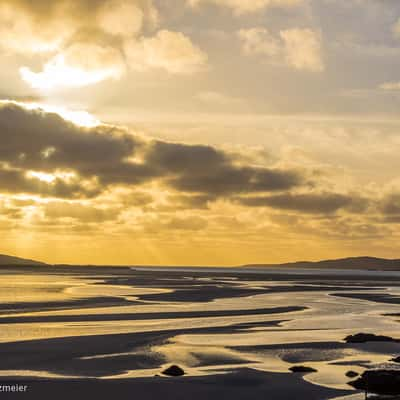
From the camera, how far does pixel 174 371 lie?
3028 cm

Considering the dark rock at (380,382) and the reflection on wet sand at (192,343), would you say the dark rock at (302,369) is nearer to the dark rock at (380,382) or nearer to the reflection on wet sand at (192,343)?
the reflection on wet sand at (192,343)

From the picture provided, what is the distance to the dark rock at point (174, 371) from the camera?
30.1m

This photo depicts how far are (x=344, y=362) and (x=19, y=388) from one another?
18.0 meters

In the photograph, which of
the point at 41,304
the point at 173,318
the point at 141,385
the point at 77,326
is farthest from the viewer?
the point at 41,304

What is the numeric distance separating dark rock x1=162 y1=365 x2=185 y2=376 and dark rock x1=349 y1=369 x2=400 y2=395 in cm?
838

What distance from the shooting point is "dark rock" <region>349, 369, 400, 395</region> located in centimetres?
2620

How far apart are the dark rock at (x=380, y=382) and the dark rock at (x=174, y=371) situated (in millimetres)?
8376

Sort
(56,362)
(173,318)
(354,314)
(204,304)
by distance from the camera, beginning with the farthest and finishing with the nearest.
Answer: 1. (204,304)
2. (354,314)
3. (173,318)
4. (56,362)

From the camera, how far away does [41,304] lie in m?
67.5

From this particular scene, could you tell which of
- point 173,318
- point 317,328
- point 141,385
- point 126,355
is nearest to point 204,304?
point 173,318

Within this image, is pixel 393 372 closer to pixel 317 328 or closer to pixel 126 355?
pixel 126 355

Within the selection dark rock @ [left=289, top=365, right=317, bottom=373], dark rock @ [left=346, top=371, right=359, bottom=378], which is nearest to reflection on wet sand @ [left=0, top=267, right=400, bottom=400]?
dark rock @ [left=346, top=371, right=359, bottom=378]

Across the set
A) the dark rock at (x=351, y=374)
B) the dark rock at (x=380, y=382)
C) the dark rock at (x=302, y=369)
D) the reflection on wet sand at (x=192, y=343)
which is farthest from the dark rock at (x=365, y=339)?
the dark rock at (x=380, y=382)

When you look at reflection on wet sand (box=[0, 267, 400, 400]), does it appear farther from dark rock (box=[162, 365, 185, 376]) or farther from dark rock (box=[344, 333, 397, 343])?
dark rock (box=[344, 333, 397, 343])
